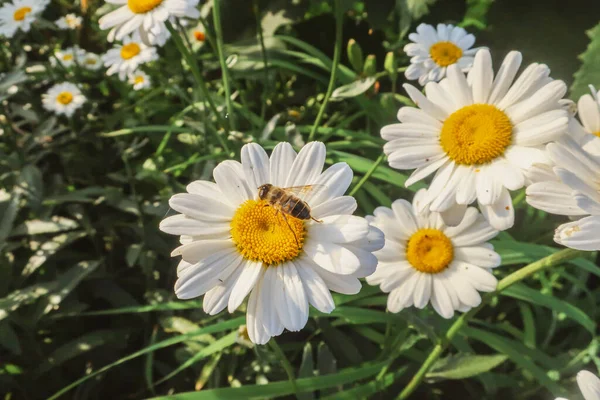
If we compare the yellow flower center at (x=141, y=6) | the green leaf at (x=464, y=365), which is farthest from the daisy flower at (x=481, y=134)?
the yellow flower center at (x=141, y=6)

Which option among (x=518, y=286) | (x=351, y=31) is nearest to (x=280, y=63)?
(x=351, y=31)

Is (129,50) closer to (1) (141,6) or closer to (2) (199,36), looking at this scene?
(2) (199,36)

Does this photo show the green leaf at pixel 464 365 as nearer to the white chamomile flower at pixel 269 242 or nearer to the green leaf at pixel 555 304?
the green leaf at pixel 555 304

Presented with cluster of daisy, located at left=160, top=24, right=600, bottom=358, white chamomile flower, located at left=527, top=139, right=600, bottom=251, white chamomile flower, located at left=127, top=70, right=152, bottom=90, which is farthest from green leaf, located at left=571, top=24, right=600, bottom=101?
white chamomile flower, located at left=127, top=70, right=152, bottom=90

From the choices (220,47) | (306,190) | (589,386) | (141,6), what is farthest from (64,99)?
(589,386)

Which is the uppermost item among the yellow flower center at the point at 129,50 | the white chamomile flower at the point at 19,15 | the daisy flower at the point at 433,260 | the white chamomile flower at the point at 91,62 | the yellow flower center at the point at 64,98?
the white chamomile flower at the point at 19,15

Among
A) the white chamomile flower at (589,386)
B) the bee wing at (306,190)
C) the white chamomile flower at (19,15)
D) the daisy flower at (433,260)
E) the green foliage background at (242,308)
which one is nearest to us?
the white chamomile flower at (589,386)

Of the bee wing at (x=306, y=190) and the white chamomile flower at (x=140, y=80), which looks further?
the white chamomile flower at (x=140, y=80)

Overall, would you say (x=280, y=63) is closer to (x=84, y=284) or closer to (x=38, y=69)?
(x=84, y=284)
